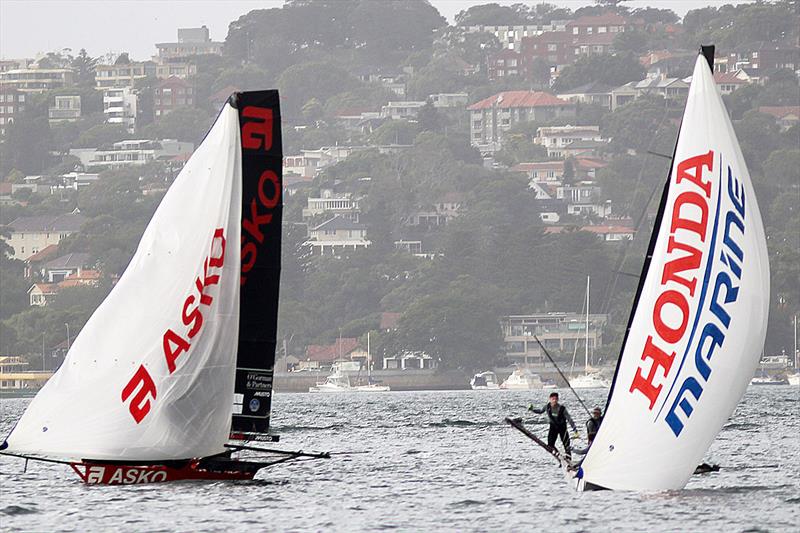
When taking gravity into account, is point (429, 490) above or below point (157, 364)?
below

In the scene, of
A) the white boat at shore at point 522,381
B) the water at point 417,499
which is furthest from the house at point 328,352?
the water at point 417,499

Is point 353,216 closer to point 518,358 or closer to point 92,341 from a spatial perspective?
point 518,358

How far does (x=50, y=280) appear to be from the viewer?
6201 inches

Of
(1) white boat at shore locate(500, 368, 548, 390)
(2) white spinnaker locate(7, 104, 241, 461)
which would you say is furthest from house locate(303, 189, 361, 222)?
(2) white spinnaker locate(7, 104, 241, 461)

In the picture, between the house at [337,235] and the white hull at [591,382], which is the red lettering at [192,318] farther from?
the house at [337,235]

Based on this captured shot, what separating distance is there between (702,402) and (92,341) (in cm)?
701

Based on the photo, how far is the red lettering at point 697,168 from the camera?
2273cm

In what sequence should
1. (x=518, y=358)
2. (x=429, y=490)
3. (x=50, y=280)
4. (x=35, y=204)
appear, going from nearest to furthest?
(x=429, y=490) → (x=518, y=358) → (x=50, y=280) → (x=35, y=204)

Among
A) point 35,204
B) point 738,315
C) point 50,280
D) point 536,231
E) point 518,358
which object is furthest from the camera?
point 35,204

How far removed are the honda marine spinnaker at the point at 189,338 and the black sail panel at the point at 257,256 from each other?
1 centimetres

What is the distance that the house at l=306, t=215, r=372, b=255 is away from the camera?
16900cm

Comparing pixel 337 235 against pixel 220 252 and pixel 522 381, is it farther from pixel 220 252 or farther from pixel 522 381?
pixel 220 252

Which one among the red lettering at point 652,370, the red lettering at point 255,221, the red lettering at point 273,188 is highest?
the red lettering at point 273,188

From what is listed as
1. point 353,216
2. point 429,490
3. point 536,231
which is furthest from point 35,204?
point 429,490
